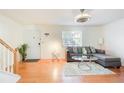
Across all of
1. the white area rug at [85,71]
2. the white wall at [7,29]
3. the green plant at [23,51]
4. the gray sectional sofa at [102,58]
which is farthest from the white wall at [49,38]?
the white area rug at [85,71]

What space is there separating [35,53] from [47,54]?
2.36ft

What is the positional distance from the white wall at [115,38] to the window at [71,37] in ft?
5.31

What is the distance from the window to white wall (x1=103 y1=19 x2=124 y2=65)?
5.31 ft

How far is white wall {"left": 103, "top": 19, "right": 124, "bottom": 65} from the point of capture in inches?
230

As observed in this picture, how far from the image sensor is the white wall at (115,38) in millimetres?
5852

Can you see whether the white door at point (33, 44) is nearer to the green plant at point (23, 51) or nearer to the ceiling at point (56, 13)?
the green plant at point (23, 51)

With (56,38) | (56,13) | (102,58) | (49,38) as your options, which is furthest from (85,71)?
(49,38)

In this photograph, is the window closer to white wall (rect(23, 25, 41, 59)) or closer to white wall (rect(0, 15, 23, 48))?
white wall (rect(23, 25, 41, 59))

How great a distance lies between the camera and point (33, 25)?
809 cm

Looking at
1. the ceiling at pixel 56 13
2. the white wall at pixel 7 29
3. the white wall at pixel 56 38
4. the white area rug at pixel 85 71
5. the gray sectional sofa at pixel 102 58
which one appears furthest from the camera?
the white wall at pixel 56 38

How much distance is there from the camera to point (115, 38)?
6410 mm

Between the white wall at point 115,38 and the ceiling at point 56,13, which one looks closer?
the ceiling at point 56,13

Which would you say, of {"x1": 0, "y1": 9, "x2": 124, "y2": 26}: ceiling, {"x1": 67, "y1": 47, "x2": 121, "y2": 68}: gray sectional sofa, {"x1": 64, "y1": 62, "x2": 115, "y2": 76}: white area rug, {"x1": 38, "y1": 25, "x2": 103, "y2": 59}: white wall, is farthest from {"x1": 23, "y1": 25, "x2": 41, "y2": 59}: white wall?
{"x1": 64, "y1": 62, "x2": 115, "y2": 76}: white area rug
